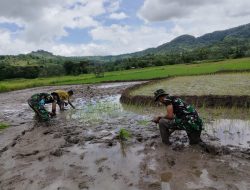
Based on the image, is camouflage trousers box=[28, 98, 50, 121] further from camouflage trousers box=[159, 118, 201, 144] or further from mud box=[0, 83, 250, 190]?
camouflage trousers box=[159, 118, 201, 144]

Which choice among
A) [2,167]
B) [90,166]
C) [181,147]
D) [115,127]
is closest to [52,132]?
[115,127]

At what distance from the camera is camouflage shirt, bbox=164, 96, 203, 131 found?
7828 mm

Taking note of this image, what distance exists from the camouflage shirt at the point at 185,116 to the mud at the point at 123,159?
0.52 m

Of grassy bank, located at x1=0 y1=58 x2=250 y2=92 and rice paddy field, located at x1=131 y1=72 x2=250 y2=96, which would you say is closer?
rice paddy field, located at x1=131 y1=72 x2=250 y2=96

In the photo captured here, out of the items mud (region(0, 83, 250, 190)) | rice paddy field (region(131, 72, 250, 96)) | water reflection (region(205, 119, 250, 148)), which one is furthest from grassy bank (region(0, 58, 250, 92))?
mud (region(0, 83, 250, 190))

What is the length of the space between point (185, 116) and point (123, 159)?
6.12ft

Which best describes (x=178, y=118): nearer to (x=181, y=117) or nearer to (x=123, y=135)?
(x=181, y=117)

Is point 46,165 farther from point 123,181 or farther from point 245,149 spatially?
point 245,149

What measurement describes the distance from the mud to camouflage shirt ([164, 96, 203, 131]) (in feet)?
1.71

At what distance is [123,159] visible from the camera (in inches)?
298

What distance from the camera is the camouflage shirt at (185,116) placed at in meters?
7.83

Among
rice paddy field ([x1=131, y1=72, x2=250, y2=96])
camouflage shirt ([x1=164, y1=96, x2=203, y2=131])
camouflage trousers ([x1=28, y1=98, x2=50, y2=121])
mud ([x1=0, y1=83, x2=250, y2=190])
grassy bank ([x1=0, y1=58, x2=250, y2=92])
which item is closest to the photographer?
mud ([x1=0, y1=83, x2=250, y2=190])

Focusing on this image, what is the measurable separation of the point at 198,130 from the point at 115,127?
13.3 ft

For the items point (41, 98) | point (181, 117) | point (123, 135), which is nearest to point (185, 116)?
point (181, 117)
